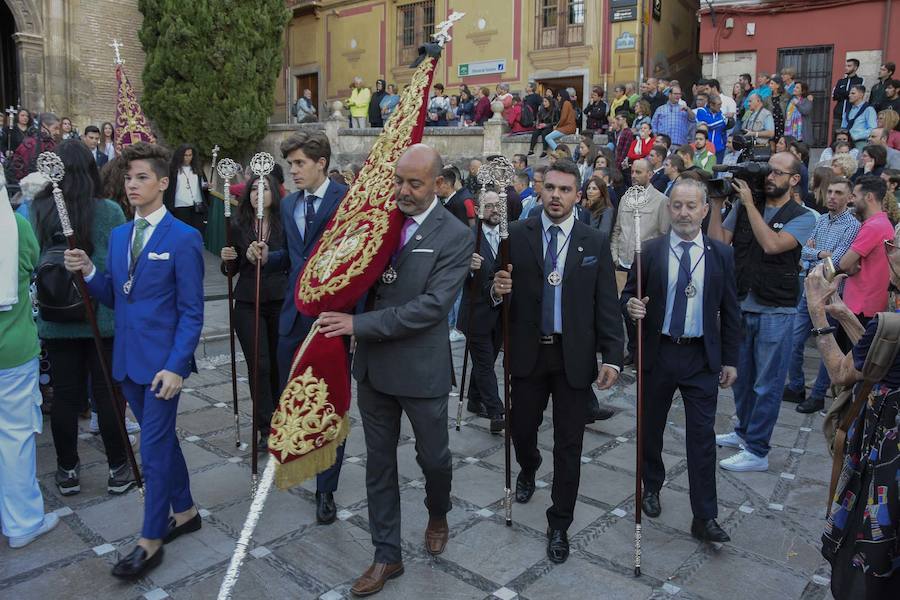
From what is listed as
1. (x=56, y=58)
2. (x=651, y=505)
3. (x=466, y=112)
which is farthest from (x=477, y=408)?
(x=56, y=58)

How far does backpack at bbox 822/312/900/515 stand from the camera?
255cm

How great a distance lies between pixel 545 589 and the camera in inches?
138

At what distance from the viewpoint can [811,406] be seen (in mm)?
6453

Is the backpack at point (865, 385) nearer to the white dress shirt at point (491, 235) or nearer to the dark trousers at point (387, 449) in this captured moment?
the dark trousers at point (387, 449)

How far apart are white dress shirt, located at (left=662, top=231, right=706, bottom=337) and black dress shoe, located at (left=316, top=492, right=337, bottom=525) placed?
2.12 meters

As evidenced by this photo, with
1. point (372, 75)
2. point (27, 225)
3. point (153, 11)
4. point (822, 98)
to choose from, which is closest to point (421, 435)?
point (27, 225)

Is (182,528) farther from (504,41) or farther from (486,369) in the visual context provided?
(504,41)

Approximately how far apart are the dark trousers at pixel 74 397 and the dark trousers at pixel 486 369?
2648 mm

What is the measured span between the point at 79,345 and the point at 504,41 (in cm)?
1944

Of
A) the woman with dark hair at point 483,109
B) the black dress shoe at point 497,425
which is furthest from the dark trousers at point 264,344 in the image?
the woman with dark hair at point 483,109

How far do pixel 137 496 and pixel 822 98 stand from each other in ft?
56.2

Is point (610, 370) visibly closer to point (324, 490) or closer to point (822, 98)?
point (324, 490)

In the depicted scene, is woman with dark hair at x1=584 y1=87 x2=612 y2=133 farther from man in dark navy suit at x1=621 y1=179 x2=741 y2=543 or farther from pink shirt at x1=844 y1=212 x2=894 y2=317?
man in dark navy suit at x1=621 y1=179 x2=741 y2=543

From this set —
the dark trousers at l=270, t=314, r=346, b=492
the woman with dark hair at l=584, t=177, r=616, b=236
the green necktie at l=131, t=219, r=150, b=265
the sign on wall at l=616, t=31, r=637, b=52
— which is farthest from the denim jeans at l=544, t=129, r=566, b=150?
the green necktie at l=131, t=219, r=150, b=265
